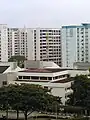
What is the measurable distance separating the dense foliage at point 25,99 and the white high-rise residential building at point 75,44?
24602 mm

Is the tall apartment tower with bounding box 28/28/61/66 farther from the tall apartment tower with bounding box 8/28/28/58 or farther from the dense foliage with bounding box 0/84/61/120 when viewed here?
the dense foliage with bounding box 0/84/61/120

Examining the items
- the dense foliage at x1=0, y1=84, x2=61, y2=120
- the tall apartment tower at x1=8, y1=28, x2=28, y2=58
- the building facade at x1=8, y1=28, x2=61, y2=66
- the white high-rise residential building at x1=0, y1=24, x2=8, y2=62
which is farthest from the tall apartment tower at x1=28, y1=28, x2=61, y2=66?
the dense foliage at x1=0, y1=84, x2=61, y2=120

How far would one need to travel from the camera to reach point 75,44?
4291 cm

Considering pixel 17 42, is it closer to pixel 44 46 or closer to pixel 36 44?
pixel 36 44

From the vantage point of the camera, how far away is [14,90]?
58.1 feet

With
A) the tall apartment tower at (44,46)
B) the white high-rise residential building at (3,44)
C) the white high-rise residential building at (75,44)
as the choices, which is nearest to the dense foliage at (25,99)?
the white high-rise residential building at (75,44)

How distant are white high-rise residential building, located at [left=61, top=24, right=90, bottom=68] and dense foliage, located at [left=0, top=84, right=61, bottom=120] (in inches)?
969

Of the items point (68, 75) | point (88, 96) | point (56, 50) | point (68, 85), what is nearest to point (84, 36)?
point (56, 50)

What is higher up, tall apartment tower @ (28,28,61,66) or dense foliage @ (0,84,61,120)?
tall apartment tower @ (28,28,61,66)

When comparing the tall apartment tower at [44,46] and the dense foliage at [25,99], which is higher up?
the tall apartment tower at [44,46]

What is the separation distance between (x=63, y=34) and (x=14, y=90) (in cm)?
2584

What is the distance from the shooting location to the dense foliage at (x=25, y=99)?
680 inches

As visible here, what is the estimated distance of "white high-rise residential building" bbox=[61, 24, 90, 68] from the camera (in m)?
42.4

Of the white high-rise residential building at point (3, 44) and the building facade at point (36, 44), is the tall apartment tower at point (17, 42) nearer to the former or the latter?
the building facade at point (36, 44)
